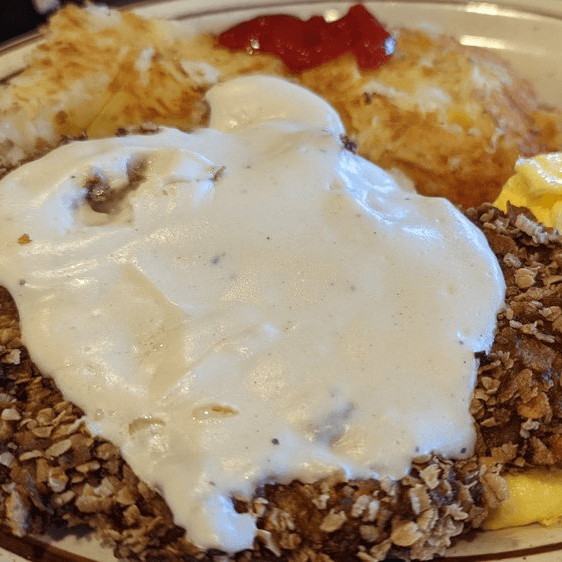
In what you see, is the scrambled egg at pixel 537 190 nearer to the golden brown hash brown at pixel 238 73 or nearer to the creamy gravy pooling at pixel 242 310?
the golden brown hash brown at pixel 238 73

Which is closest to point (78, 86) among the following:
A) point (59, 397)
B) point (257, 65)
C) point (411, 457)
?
point (257, 65)

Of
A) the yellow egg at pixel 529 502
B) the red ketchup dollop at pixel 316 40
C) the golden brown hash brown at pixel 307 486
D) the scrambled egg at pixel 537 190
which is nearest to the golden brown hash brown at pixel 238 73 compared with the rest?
the red ketchup dollop at pixel 316 40

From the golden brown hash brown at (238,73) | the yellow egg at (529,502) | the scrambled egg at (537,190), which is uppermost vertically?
the golden brown hash brown at (238,73)

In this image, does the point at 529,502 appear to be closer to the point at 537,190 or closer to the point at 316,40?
the point at 537,190

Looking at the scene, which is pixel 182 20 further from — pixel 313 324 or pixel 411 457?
pixel 411 457

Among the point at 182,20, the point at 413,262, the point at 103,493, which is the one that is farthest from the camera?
the point at 182,20

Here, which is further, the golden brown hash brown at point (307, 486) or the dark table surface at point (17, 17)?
the dark table surface at point (17, 17)
